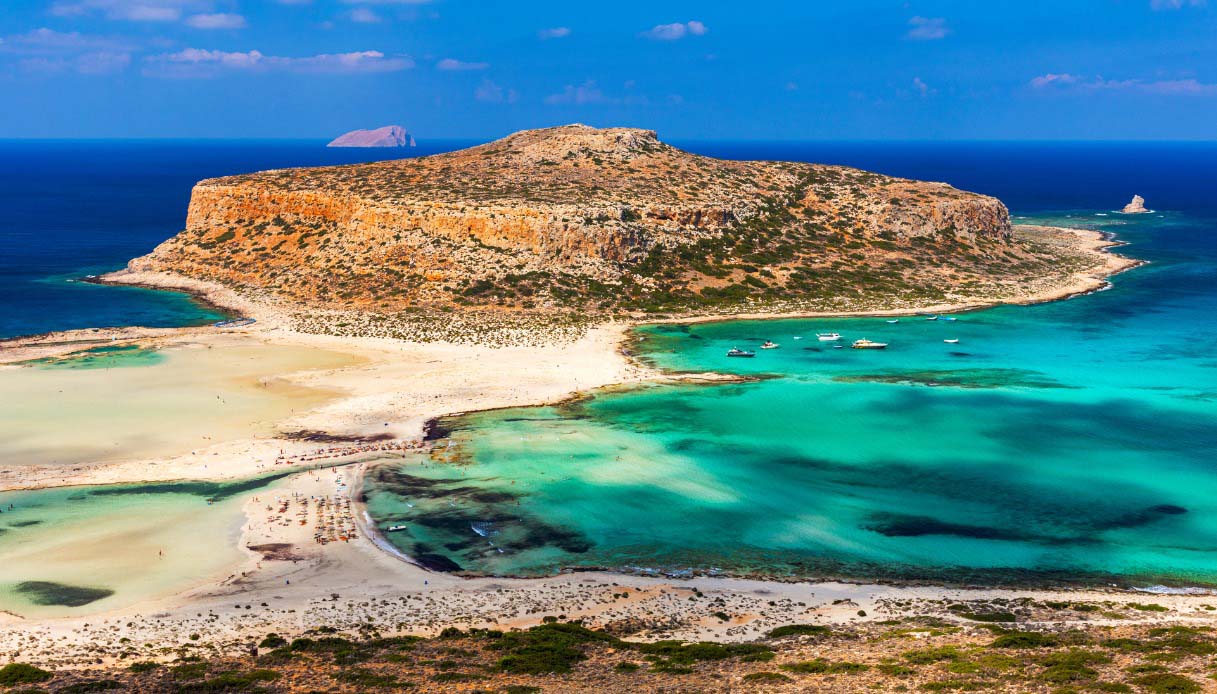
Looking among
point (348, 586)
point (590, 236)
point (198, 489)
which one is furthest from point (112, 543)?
point (590, 236)

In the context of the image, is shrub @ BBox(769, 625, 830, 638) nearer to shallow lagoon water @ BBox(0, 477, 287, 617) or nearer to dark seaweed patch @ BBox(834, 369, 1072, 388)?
shallow lagoon water @ BBox(0, 477, 287, 617)

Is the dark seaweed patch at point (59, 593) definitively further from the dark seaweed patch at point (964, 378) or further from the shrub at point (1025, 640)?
the dark seaweed patch at point (964, 378)

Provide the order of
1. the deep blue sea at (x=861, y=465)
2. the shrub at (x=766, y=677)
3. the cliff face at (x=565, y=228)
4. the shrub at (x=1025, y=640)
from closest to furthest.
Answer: the shrub at (x=766, y=677), the shrub at (x=1025, y=640), the deep blue sea at (x=861, y=465), the cliff face at (x=565, y=228)

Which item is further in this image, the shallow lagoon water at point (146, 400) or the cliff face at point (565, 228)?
the cliff face at point (565, 228)

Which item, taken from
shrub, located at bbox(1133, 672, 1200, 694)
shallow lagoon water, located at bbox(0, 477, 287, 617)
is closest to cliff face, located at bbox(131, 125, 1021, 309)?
shallow lagoon water, located at bbox(0, 477, 287, 617)

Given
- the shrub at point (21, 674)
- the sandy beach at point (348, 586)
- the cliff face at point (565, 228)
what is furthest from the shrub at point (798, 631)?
the cliff face at point (565, 228)

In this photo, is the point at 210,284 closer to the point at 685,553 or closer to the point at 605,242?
the point at 605,242

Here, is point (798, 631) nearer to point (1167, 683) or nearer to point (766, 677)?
point (766, 677)

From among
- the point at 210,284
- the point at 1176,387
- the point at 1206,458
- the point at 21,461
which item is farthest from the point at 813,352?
the point at 210,284
